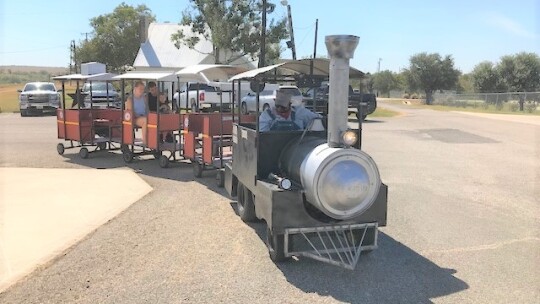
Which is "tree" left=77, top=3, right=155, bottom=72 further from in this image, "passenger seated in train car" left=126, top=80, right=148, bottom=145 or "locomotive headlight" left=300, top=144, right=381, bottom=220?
"locomotive headlight" left=300, top=144, right=381, bottom=220

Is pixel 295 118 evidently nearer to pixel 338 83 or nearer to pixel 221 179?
pixel 338 83

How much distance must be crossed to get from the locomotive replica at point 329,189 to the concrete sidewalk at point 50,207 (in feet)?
7.93

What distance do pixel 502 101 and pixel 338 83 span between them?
4135 cm

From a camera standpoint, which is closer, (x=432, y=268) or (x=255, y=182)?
(x=432, y=268)

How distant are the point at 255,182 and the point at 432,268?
6.80 ft

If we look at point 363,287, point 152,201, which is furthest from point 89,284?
point 152,201

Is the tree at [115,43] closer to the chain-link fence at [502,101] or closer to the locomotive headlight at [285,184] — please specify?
the chain-link fence at [502,101]

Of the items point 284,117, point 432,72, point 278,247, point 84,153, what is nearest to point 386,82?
point 432,72

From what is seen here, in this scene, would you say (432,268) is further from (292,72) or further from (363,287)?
(292,72)

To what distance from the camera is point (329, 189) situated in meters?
4.75

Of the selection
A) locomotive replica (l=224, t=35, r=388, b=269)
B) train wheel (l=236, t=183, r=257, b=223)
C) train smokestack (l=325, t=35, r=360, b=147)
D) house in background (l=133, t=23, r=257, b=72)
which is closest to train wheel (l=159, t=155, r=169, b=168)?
train wheel (l=236, t=183, r=257, b=223)

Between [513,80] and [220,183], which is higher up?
[513,80]

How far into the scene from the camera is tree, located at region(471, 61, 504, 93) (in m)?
55.4

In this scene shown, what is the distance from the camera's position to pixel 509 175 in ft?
34.9
